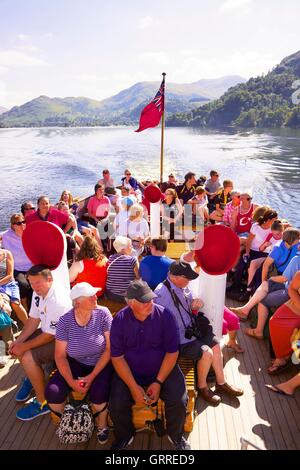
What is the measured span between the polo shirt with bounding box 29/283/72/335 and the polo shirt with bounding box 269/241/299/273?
2.32 m

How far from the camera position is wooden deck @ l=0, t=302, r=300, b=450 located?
269 cm

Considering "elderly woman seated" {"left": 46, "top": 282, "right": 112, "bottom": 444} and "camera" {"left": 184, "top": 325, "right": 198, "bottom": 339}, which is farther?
"camera" {"left": 184, "top": 325, "right": 198, "bottom": 339}

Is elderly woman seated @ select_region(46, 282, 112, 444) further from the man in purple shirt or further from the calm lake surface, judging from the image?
the calm lake surface

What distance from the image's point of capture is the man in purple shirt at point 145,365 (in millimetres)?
2508

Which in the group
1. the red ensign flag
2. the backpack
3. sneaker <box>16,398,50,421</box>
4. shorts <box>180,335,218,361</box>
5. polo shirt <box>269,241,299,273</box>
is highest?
the red ensign flag

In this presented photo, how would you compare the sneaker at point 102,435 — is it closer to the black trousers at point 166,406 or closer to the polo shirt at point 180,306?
the black trousers at point 166,406

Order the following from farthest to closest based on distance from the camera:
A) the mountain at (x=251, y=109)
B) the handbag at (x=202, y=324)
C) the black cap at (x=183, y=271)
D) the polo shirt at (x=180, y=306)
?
the mountain at (x=251, y=109) < the handbag at (x=202, y=324) < the polo shirt at (x=180, y=306) < the black cap at (x=183, y=271)

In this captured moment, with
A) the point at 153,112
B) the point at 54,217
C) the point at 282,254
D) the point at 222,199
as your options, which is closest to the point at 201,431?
the point at 282,254

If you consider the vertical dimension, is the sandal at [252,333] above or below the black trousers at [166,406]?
below

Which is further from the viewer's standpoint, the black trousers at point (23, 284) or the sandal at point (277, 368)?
the black trousers at point (23, 284)

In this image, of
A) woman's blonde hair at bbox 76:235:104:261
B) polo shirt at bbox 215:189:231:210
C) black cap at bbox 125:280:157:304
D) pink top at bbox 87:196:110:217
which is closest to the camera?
black cap at bbox 125:280:157:304

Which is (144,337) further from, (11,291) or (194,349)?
(11,291)

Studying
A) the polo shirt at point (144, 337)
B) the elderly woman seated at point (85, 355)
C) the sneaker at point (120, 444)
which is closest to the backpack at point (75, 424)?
the elderly woman seated at point (85, 355)

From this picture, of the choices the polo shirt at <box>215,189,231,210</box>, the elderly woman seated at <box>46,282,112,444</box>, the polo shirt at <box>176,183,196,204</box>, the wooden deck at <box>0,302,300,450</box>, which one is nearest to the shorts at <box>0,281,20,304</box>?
the wooden deck at <box>0,302,300,450</box>
